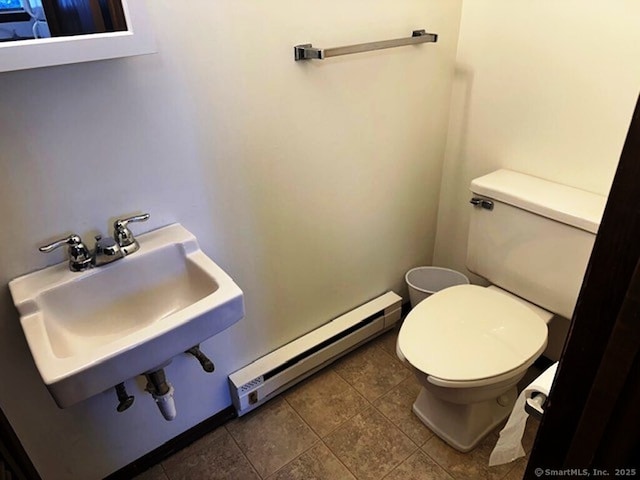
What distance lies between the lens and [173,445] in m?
1.63

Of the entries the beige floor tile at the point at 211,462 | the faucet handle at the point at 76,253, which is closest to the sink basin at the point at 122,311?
the faucet handle at the point at 76,253

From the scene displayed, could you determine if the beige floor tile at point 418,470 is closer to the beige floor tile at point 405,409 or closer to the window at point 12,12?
the beige floor tile at point 405,409

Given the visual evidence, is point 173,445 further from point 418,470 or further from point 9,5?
point 9,5

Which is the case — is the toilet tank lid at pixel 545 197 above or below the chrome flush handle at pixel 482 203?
above

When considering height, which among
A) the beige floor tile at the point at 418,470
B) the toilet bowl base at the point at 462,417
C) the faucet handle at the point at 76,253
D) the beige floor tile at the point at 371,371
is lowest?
the beige floor tile at the point at 418,470

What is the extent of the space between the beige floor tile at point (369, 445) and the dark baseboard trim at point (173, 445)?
402mm

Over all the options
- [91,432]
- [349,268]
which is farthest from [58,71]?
[349,268]

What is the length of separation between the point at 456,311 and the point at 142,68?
1.20 m

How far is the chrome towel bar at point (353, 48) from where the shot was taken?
1319mm

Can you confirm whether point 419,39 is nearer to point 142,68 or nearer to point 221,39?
point 221,39

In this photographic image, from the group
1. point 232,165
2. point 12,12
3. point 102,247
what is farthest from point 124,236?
point 12,12

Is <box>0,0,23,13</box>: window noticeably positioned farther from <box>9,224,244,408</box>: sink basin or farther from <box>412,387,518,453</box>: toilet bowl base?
<box>412,387,518,453</box>: toilet bowl base

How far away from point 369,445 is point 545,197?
3.43 ft

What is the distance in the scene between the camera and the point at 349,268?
1876 mm
